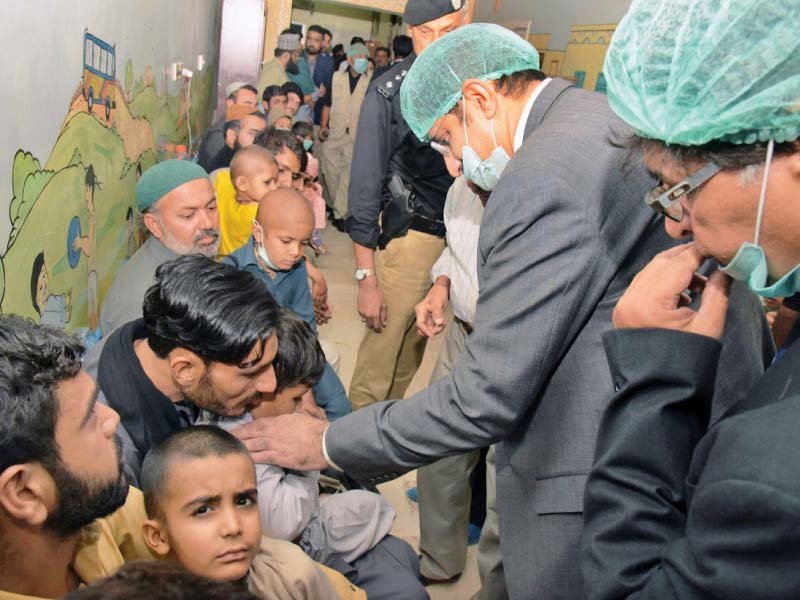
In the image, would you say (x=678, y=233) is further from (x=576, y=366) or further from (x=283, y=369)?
(x=283, y=369)

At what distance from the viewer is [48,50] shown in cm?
218

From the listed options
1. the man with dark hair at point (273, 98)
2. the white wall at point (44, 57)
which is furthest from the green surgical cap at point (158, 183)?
the man with dark hair at point (273, 98)

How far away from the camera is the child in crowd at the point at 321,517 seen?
187 centimetres

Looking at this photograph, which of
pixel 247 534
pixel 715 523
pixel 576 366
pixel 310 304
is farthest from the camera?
pixel 310 304

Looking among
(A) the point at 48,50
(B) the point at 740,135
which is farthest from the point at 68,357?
(A) the point at 48,50

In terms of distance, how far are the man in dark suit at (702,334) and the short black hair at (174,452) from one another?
0.96 metres

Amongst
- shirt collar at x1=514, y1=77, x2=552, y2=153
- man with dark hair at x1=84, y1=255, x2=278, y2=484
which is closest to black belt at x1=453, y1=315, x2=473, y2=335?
man with dark hair at x1=84, y1=255, x2=278, y2=484

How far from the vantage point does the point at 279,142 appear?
4.43 meters

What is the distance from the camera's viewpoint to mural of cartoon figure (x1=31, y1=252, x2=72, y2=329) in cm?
218

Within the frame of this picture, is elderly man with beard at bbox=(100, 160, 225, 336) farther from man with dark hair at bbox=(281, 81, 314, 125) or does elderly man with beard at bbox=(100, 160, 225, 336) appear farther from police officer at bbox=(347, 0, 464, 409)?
man with dark hair at bbox=(281, 81, 314, 125)

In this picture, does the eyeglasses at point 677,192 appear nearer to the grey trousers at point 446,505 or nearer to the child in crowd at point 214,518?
the child in crowd at point 214,518

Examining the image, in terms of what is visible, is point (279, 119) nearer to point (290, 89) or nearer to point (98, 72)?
point (290, 89)

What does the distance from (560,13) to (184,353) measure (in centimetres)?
686

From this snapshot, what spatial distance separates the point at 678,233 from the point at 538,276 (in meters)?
0.30
